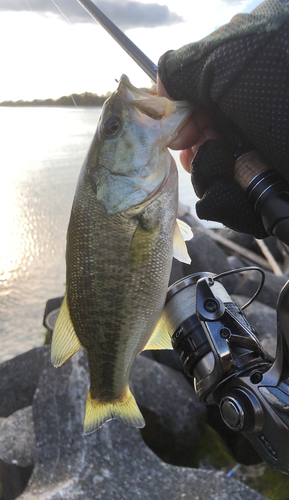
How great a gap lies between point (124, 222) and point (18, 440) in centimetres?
241

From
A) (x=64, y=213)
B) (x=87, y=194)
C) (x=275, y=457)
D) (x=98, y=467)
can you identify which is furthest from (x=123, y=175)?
(x=64, y=213)

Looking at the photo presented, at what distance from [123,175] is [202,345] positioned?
0.85m

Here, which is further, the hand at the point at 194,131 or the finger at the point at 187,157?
the finger at the point at 187,157

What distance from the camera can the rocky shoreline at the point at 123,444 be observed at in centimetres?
211

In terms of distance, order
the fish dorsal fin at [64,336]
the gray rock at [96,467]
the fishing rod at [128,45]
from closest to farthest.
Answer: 1. the fish dorsal fin at [64,336]
2. the fishing rod at [128,45]
3. the gray rock at [96,467]

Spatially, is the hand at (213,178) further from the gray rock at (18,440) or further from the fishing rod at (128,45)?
the gray rock at (18,440)

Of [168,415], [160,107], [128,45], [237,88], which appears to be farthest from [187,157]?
[168,415]

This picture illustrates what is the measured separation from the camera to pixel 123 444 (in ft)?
7.77

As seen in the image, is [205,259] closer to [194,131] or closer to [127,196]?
[194,131]

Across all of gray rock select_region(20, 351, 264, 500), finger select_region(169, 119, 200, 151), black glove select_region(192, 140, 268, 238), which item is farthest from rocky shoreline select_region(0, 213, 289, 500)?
finger select_region(169, 119, 200, 151)

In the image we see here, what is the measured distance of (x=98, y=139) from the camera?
1.37 metres

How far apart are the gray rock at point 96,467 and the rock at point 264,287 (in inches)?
118

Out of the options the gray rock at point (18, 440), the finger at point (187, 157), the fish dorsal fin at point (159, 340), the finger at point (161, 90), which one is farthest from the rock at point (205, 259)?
the finger at point (161, 90)

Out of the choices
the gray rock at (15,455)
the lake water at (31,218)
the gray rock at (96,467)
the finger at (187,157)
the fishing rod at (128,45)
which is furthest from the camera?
the lake water at (31,218)
